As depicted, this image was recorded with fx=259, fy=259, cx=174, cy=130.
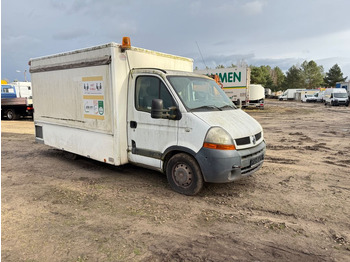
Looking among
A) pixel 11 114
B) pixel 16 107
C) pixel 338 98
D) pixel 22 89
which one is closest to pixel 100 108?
pixel 16 107

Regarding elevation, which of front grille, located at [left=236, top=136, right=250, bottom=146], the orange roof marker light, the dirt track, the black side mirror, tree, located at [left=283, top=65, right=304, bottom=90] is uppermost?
tree, located at [left=283, top=65, right=304, bottom=90]

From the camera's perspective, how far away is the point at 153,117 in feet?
15.1

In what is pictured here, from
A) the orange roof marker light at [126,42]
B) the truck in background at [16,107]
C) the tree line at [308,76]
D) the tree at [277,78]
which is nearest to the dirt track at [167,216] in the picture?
the orange roof marker light at [126,42]

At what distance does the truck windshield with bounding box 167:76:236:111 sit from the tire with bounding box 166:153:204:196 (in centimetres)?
93

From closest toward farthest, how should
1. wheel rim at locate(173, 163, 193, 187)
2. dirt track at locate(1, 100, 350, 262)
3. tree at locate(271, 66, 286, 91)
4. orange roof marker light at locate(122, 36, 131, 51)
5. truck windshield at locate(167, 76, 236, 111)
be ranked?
dirt track at locate(1, 100, 350, 262) < wheel rim at locate(173, 163, 193, 187) < truck windshield at locate(167, 76, 236, 111) < orange roof marker light at locate(122, 36, 131, 51) < tree at locate(271, 66, 286, 91)

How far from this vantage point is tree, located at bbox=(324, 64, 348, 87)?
77.1 meters

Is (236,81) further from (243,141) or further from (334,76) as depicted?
(334,76)

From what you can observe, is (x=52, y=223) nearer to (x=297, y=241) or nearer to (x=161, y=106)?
(x=161, y=106)

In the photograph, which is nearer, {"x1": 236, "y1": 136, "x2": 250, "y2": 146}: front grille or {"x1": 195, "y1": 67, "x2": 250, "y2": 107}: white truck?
{"x1": 236, "y1": 136, "x2": 250, "y2": 146}: front grille

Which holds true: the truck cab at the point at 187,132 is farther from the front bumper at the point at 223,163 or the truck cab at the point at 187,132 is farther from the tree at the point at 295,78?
the tree at the point at 295,78

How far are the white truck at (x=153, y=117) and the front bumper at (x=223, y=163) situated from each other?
16 millimetres

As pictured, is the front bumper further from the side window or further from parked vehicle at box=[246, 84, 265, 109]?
parked vehicle at box=[246, 84, 265, 109]

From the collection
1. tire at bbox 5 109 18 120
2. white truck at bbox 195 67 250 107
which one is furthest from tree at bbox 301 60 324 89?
tire at bbox 5 109 18 120

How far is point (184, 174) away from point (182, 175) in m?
0.05
